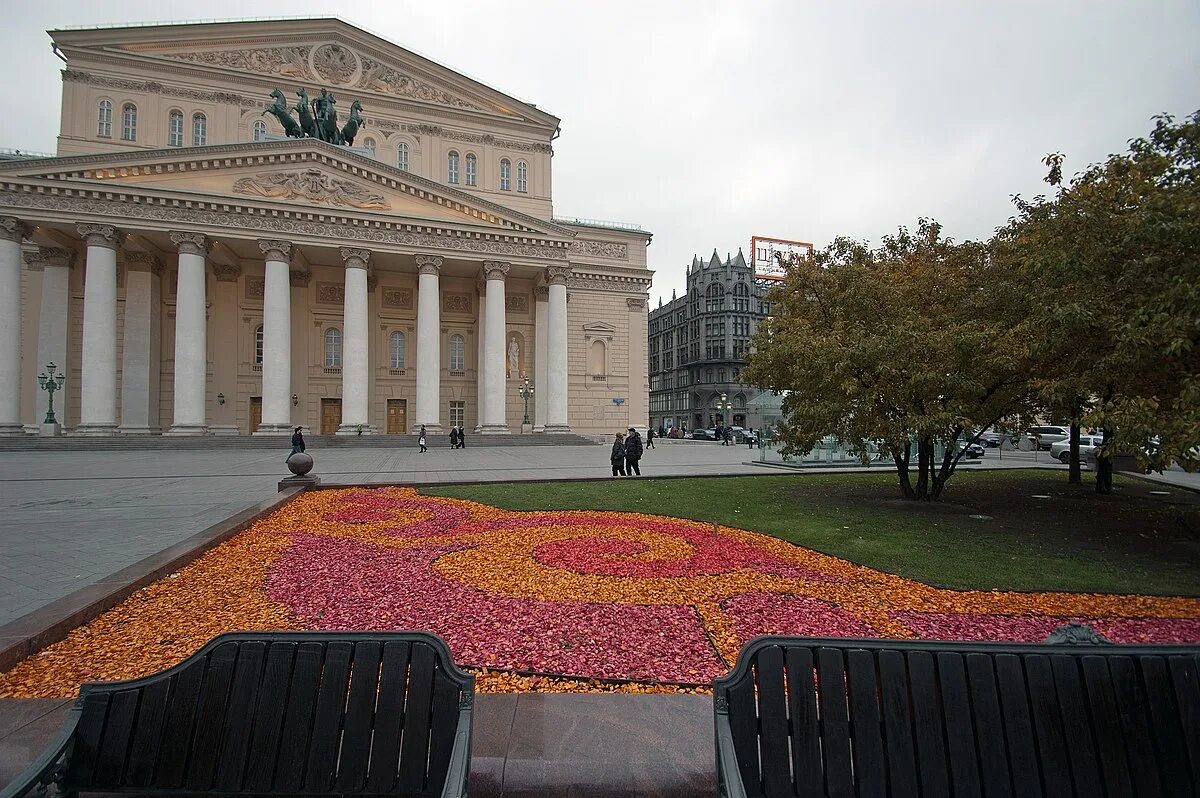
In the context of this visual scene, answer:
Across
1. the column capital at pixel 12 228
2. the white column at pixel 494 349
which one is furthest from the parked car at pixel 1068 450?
the column capital at pixel 12 228

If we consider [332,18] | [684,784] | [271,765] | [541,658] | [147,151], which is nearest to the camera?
[271,765]

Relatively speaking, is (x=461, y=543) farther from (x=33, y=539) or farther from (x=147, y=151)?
(x=147, y=151)

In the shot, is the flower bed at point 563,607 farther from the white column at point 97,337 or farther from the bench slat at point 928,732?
the white column at point 97,337

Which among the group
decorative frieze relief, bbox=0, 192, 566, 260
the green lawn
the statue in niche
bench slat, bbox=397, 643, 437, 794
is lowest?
the green lawn

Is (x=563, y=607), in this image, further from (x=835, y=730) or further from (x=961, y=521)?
(x=961, y=521)

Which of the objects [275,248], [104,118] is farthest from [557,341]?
[104,118]

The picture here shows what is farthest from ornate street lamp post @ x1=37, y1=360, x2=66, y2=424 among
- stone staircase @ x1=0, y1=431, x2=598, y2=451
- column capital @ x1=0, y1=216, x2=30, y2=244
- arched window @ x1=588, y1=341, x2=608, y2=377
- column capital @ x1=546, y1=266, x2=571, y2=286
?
arched window @ x1=588, y1=341, x2=608, y2=377

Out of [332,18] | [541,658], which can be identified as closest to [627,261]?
[332,18]

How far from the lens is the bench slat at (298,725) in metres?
Answer: 2.41

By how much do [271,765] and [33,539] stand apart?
893cm

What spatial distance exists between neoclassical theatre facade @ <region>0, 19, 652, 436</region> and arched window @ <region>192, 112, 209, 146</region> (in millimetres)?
131

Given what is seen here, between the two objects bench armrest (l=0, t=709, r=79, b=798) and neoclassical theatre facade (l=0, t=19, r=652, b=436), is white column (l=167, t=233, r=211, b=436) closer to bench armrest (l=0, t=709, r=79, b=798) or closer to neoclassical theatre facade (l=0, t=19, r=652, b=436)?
neoclassical theatre facade (l=0, t=19, r=652, b=436)

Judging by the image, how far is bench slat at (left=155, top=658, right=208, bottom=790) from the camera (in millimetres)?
2369

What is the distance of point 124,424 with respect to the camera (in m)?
34.1
